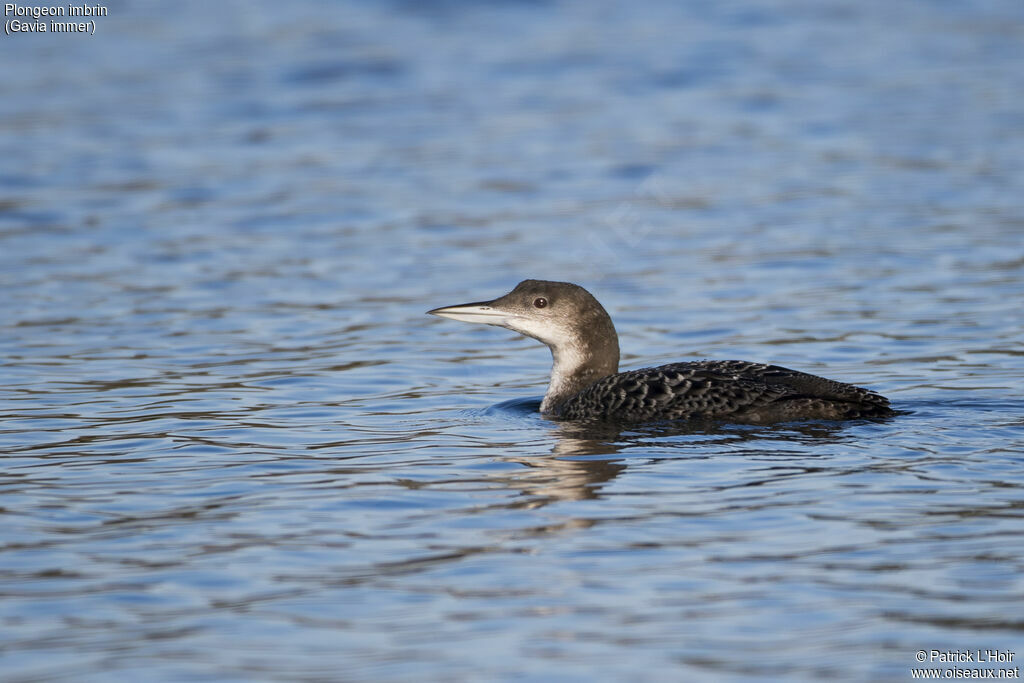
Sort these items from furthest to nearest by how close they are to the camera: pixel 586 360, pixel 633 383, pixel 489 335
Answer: pixel 489 335 < pixel 586 360 < pixel 633 383

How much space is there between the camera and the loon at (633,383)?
6.93m

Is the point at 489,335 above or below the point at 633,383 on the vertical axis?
below

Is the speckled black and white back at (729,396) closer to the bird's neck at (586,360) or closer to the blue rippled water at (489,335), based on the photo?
the blue rippled water at (489,335)

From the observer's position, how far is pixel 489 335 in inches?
396

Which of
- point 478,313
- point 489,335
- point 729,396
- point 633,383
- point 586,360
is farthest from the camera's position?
point 489,335

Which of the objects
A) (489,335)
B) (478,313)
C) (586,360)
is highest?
(478,313)

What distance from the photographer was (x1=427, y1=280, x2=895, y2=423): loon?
6.93 m

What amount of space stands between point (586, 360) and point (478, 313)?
0.62 metres

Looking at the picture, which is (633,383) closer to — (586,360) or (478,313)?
(586,360)

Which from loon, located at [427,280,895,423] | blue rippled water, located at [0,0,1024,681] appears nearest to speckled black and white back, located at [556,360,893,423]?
loon, located at [427,280,895,423]

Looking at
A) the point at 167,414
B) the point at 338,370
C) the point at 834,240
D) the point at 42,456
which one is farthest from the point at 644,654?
the point at 834,240

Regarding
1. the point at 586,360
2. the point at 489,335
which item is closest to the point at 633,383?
the point at 586,360

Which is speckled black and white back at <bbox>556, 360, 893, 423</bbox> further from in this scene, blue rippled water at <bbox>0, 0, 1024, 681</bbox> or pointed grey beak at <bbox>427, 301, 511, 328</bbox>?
pointed grey beak at <bbox>427, 301, 511, 328</bbox>

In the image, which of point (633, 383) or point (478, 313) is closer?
point (633, 383)
